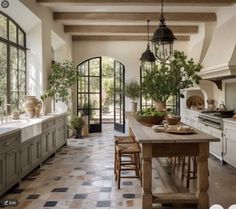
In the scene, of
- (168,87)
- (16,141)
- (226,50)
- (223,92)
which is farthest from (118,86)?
(16,141)

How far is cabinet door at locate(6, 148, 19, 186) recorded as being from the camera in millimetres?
3861

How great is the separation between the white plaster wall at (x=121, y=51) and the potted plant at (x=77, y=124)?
75.5 inches

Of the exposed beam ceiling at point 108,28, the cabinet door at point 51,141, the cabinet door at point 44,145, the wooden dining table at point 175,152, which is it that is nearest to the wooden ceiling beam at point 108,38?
the exposed beam ceiling at point 108,28

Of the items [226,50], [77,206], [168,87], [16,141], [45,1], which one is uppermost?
[45,1]

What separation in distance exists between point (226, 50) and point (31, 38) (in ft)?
13.3

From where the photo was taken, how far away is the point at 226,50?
238 inches

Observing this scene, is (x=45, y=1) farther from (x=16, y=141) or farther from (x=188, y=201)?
(x=188, y=201)

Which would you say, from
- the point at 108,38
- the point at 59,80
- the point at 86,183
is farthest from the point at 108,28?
the point at 86,183

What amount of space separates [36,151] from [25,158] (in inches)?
22.5

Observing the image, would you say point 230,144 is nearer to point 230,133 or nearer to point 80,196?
point 230,133

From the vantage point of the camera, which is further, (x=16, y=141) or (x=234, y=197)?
(x=16, y=141)

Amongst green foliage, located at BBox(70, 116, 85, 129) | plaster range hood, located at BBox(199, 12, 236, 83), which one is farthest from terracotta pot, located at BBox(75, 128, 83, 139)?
plaster range hood, located at BBox(199, 12, 236, 83)

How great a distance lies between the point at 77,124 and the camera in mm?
9016

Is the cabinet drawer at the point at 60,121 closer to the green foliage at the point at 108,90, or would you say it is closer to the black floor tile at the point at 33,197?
the black floor tile at the point at 33,197
